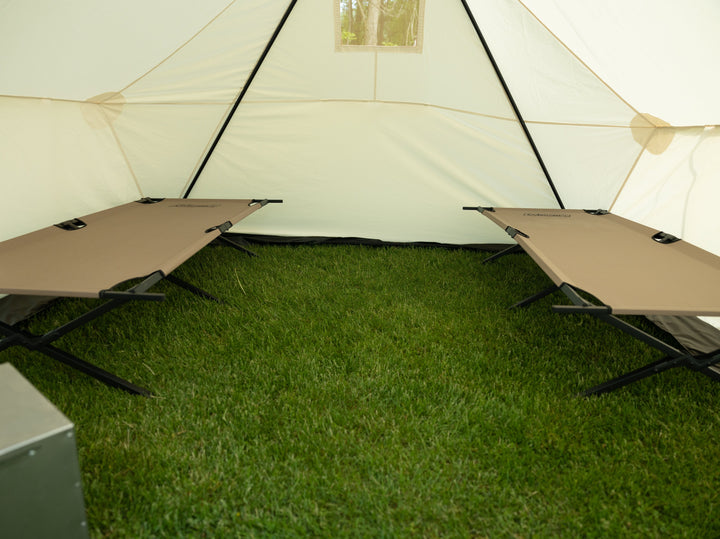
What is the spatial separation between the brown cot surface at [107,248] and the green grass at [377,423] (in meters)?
0.46

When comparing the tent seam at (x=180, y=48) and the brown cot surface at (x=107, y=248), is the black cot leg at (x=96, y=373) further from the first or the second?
the tent seam at (x=180, y=48)

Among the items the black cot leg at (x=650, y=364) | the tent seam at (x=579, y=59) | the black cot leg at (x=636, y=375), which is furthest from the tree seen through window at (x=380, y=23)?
the black cot leg at (x=636, y=375)

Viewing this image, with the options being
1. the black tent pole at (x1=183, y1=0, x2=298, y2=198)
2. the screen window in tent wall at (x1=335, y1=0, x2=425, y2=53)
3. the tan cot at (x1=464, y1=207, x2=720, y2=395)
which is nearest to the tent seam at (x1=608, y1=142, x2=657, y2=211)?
the tan cot at (x1=464, y1=207, x2=720, y2=395)

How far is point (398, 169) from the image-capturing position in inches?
151

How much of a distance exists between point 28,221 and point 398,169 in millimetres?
2649

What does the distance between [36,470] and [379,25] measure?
318cm

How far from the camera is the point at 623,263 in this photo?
2367 mm

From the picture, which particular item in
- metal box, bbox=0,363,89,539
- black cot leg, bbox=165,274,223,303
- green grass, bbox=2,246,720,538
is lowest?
green grass, bbox=2,246,720,538

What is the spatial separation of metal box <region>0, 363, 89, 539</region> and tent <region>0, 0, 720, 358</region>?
1.85m

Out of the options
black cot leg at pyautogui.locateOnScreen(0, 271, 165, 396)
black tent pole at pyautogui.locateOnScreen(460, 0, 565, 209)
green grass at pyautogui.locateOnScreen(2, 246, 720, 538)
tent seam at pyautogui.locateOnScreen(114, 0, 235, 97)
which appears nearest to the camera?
green grass at pyautogui.locateOnScreen(2, 246, 720, 538)

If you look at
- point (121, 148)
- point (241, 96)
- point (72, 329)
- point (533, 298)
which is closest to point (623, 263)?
point (533, 298)

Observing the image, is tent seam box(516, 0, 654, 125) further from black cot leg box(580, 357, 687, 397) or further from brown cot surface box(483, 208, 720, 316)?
black cot leg box(580, 357, 687, 397)

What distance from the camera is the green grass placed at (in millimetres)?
1481

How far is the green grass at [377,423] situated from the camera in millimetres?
1481
